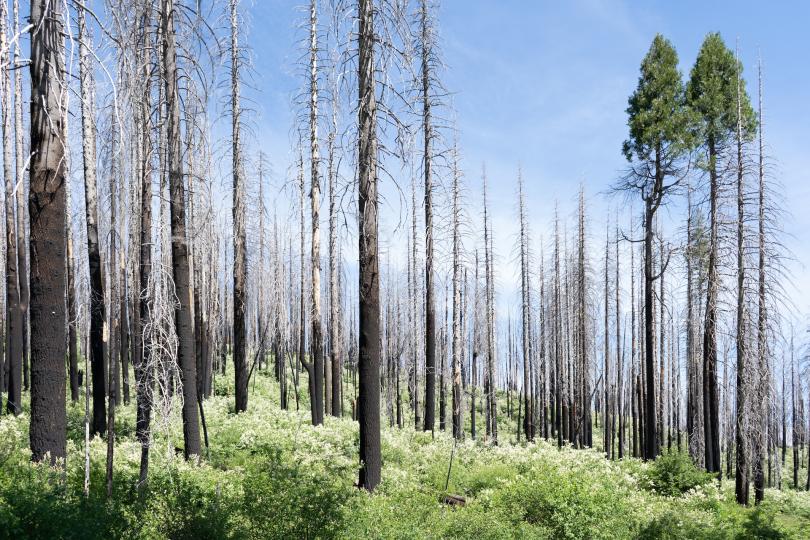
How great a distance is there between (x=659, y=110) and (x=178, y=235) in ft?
49.8

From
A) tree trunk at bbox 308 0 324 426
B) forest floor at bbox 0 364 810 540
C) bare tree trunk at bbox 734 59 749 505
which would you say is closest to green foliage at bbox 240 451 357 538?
forest floor at bbox 0 364 810 540

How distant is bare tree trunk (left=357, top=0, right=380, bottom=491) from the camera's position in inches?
360

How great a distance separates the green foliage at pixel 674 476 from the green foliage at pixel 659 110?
9.31 m

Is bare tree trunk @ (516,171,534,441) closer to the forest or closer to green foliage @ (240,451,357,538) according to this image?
the forest

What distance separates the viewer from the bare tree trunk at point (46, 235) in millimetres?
7207

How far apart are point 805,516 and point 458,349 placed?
10.1 meters

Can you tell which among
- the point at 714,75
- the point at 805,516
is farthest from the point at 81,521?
the point at 714,75

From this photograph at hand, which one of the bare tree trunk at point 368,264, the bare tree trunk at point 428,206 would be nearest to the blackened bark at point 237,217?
the bare tree trunk at point 428,206

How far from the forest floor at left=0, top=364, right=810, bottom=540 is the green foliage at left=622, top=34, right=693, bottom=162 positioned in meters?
9.65

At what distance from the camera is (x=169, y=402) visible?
807 cm

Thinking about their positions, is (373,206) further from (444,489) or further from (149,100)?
(444,489)

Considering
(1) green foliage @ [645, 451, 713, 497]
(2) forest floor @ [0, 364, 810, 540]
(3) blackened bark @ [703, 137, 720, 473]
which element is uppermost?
(3) blackened bark @ [703, 137, 720, 473]

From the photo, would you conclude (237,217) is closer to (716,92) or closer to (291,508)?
(291,508)

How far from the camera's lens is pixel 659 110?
17703mm
